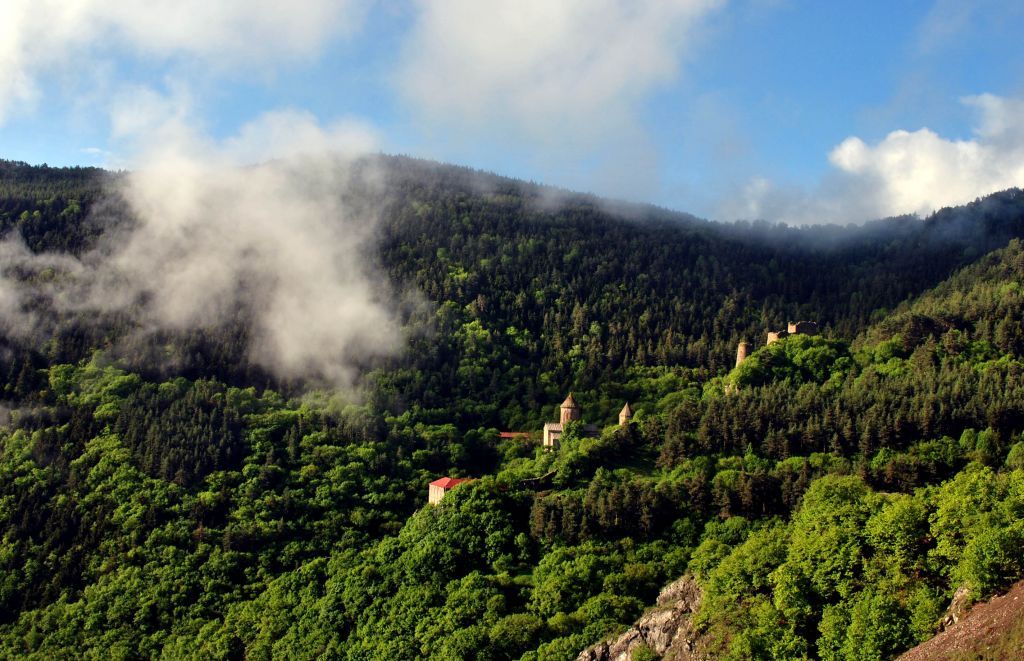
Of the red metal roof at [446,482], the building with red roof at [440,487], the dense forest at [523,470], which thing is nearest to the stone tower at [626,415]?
the dense forest at [523,470]

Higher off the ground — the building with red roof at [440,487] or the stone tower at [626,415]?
the stone tower at [626,415]

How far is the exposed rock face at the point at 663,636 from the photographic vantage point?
77812 millimetres

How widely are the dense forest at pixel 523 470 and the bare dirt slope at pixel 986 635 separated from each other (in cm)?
178

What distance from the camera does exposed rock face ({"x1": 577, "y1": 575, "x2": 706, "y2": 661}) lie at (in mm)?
77812

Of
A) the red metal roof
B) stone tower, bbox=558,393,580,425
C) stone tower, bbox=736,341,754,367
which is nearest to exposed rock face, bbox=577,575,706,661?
the red metal roof

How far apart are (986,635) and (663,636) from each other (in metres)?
23.7

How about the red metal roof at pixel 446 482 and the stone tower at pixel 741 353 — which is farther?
the stone tower at pixel 741 353

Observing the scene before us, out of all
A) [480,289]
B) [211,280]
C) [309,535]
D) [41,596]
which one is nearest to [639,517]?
[309,535]

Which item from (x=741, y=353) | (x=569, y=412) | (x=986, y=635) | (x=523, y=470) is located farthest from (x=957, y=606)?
(x=741, y=353)

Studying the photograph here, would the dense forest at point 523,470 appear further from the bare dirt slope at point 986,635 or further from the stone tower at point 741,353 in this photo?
the stone tower at point 741,353

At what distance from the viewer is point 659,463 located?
10594 centimetres

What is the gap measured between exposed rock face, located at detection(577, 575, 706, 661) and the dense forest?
1494 millimetres

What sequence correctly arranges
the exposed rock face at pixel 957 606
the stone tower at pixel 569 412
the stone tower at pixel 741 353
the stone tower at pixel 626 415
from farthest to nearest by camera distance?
the stone tower at pixel 741 353
the stone tower at pixel 569 412
the stone tower at pixel 626 415
the exposed rock face at pixel 957 606

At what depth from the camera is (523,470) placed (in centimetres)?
11531
